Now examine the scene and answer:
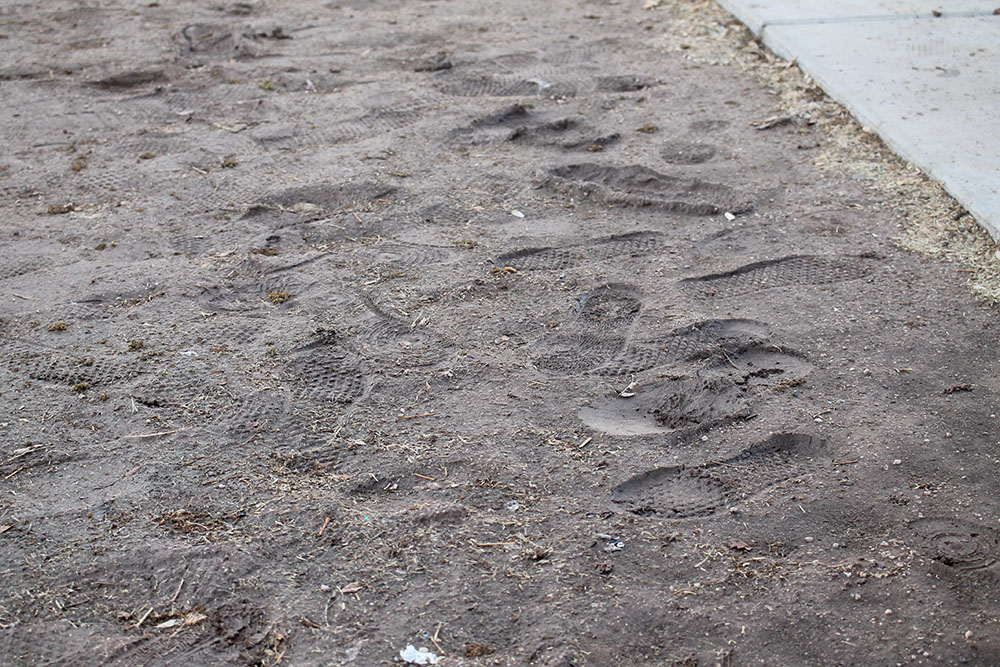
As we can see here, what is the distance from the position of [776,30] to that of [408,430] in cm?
334

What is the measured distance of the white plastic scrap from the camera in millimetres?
1832

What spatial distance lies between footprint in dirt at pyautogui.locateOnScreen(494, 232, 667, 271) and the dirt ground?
0.02 metres

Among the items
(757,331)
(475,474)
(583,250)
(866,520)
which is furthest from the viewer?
(583,250)

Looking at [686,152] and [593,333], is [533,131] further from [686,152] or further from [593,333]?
[593,333]

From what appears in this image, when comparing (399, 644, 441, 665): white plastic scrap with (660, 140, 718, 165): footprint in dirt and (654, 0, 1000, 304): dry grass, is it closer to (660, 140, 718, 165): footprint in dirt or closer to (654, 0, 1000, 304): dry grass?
(654, 0, 1000, 304): dry grass

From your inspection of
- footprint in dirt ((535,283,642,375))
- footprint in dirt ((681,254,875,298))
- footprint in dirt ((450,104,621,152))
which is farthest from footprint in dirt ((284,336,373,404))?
footprint in dirt ((450,104,621,152))

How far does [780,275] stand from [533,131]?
4.48 feet

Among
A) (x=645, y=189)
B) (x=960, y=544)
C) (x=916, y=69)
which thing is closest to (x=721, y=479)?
(x=960, y=544)

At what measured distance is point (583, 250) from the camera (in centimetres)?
324

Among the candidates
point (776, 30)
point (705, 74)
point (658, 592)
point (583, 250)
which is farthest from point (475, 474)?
point (776, 30)

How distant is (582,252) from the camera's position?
3225mm

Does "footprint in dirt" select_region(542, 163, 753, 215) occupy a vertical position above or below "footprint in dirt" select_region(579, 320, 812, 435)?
above

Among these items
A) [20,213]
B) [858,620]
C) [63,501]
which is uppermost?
[20,213]

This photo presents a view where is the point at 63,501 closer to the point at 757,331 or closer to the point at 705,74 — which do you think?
the point at 757,331
